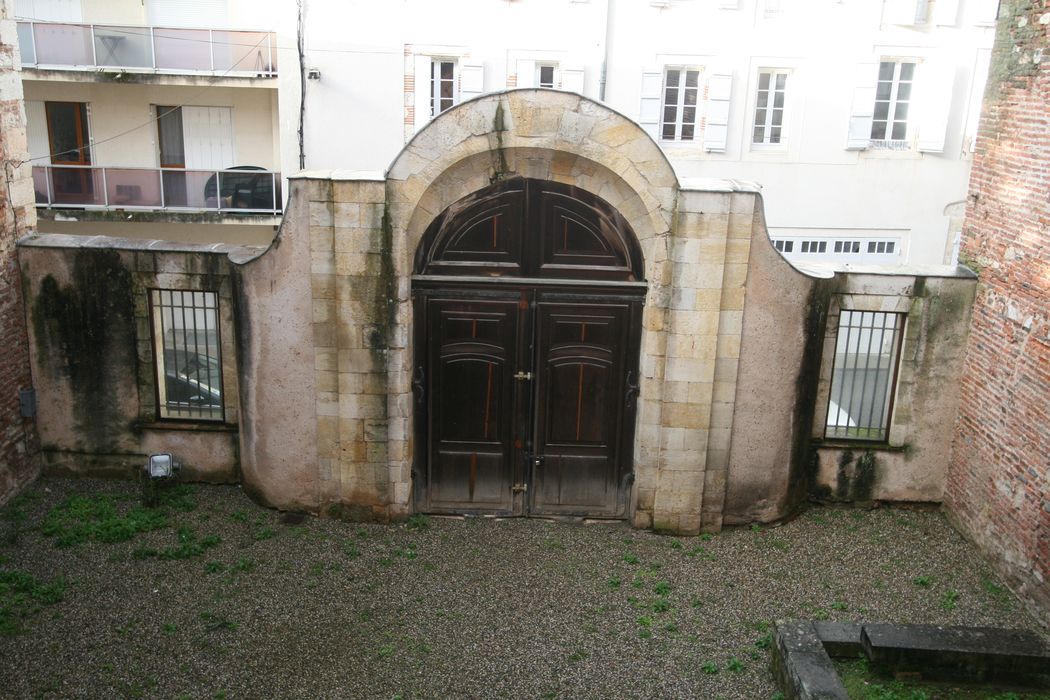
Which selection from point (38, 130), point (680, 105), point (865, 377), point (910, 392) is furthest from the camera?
point (38, 130)

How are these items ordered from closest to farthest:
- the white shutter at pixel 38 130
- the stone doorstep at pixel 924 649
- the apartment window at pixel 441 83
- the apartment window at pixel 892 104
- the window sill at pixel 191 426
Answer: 1. the stone doorstep at pixel 924 649
2. the window sill at pixel 191 426
3. the apartment window at pixel 441 83
4. the apartment window at pixel 892 104
5. the white shutter at pixel 38 130

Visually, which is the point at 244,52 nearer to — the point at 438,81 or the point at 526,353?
the point at 438,81

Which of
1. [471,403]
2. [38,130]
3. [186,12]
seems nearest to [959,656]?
[471,403]

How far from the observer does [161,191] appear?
63.9 ft

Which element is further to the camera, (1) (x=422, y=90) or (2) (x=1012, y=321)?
(1) (x=422, y=90)

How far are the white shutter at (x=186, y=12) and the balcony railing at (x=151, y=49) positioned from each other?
65cm

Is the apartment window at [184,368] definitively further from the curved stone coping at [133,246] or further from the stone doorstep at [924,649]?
the stone doorstep at [924,649]

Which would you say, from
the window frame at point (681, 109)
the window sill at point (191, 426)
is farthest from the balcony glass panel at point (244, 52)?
the window sill at point (191, 426)

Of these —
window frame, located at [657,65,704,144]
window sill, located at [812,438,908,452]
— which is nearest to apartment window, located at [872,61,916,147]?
window frame, located at [657,65,704,144]

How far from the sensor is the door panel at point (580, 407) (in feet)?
32.6

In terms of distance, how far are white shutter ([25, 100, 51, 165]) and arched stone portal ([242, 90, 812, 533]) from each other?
43.6ft

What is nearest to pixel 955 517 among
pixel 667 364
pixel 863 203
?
pixel 667 364

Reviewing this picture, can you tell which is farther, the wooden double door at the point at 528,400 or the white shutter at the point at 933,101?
the white shutter at the point at 933,101

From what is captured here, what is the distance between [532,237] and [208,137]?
43.6 ft
